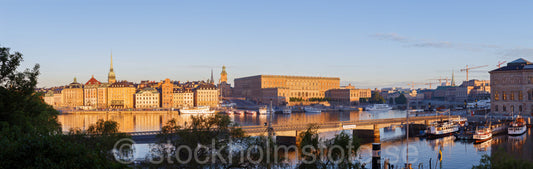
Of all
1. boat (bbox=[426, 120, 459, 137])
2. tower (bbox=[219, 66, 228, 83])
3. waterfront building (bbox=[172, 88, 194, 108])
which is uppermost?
tower (bbox=[219, 66, 228, 83])

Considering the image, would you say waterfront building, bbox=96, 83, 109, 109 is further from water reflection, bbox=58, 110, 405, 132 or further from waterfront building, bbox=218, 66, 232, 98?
waterfront building, bbox=218, 66, 232, 98

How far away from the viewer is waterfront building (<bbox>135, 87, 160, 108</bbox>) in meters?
116

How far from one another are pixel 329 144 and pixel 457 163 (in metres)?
16.8

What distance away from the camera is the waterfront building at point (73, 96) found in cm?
12694

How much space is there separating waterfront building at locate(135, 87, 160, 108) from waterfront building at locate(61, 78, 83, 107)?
22.9 m

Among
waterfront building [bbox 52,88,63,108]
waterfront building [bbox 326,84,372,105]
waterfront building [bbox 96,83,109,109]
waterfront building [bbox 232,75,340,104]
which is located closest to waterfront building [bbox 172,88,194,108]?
waterfront building [bbox 96,83,109,109]

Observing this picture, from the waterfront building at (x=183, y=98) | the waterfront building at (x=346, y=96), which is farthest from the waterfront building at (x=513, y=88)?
the waterfront building at (x=183, y=98)

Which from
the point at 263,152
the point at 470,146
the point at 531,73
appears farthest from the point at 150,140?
the point at 531,73

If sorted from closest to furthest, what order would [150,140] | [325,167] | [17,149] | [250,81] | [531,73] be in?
[17,149] → [325,167] → [150,140] → [531,73] → [250,81]

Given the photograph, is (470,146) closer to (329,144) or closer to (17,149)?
(329,144)

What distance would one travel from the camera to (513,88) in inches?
2699

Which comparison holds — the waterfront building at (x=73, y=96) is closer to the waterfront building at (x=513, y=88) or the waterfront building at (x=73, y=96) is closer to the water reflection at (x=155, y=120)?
the water reflection at (x=155, y=120)

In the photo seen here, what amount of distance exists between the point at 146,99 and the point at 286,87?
48518mm

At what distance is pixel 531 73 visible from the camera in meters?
66.6
